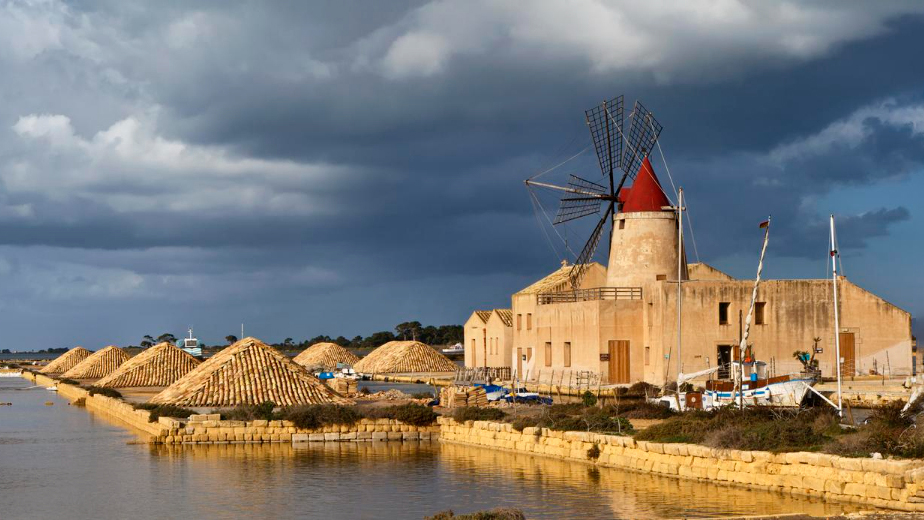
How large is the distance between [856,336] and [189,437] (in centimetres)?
1641

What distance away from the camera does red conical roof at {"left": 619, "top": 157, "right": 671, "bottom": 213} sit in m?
29.9

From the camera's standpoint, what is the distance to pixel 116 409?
89.9 ft

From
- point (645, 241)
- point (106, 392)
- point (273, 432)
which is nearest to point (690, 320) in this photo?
point (645, 241)

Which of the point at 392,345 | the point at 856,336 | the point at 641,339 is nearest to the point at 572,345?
the point at 641,339

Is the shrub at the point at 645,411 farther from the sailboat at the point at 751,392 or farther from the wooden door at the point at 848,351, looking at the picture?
the wooden door at the point at 848,351

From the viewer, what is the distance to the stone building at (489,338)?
39031 millimetres

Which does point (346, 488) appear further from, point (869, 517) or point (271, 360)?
point (271, 360)

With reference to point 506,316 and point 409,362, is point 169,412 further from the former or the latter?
point 409,362

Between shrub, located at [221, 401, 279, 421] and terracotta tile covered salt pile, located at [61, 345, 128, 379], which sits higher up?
terracotta tile covered salt pile, located at [61, 345, 128, 379]

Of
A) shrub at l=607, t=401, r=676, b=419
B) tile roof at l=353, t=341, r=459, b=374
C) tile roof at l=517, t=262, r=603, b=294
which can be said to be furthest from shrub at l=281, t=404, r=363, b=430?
tile roof at l=353, t=341, r=459, b=374

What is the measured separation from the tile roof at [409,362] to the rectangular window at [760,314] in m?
23.0

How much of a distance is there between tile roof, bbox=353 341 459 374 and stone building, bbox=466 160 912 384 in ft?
64.0

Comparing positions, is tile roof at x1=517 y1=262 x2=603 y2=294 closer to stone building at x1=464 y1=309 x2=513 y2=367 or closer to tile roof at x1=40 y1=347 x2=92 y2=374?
stone building at x1=464 y1=309 x2=513 y2=367

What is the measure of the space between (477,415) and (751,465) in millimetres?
7133
